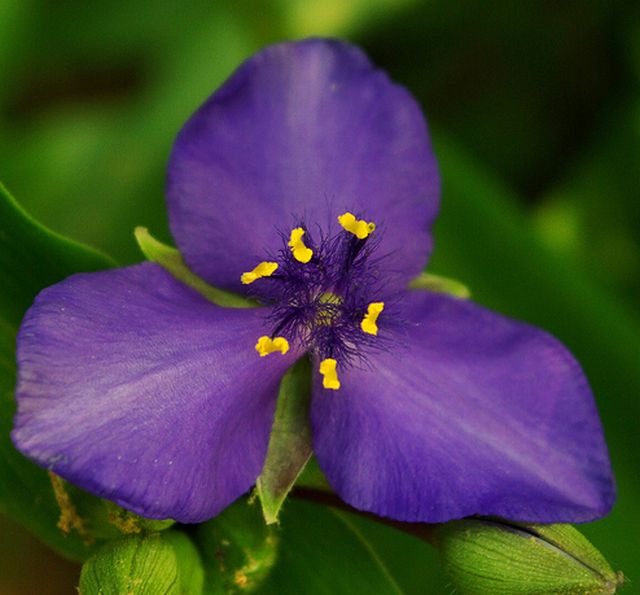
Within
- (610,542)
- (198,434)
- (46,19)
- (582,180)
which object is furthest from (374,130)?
(46,19)

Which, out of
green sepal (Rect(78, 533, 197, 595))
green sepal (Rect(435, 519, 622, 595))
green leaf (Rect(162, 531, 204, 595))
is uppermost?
green sepal (Rect(78, 533, 197, 595))

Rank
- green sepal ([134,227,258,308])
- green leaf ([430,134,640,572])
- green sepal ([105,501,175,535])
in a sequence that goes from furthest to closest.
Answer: green leaf ([430,134,640,572]) < green sepal ([134,227,258,308]) < green sepal ([105,501,175,535])

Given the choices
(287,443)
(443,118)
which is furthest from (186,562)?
(443,118)

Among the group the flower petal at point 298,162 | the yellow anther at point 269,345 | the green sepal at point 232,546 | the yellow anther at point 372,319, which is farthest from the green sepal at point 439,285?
the green sepal at point 232,546

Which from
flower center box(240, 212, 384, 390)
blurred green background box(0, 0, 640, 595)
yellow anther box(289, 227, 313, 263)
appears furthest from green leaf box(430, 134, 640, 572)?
yellow anther box(289, 227, 313, 263)

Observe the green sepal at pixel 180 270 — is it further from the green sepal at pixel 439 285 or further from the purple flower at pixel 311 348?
the green sepal at pixel 439 285

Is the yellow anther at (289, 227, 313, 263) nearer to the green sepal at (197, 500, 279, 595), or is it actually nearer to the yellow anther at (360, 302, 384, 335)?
the yellow anther at (360, 302, 384, 335)

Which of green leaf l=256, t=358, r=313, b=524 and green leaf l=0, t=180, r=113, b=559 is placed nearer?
green leaf l=256, t=358, r=313, b=524
